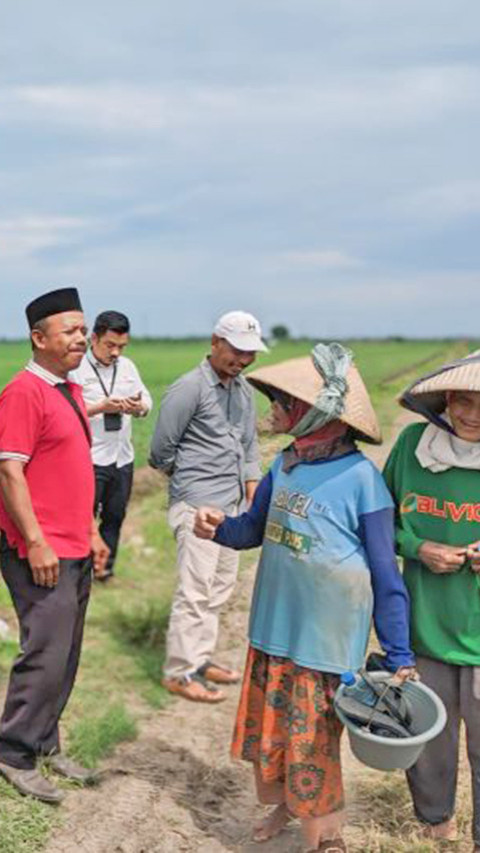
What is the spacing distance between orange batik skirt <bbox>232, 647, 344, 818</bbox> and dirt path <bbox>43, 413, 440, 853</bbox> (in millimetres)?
400

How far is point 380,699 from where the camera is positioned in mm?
3291

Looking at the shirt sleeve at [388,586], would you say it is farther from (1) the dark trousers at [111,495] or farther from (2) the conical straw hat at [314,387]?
(1) the dark trousers at [111,495]

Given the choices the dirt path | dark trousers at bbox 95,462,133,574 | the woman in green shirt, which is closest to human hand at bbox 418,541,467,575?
the woman in green shirt

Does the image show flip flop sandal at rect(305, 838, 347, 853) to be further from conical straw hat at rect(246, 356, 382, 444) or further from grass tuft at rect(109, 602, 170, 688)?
grass tuft at rect(109, 602, 170, 688)

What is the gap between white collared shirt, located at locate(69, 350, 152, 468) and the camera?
632cm

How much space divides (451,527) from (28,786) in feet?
6.28

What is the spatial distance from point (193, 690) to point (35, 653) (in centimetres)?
177

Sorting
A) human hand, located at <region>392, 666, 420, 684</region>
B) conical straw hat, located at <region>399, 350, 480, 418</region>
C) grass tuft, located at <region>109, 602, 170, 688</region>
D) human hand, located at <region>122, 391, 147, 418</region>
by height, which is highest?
conical straw hat, located at <region>399, 350, 480, 418</region>

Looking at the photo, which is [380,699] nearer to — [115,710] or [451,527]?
[451,527]

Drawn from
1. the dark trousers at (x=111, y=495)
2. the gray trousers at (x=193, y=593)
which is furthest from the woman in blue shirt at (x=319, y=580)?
the dark trousers at (x=111, y=495)

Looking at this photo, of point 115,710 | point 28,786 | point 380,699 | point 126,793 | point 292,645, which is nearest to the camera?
point 380,699

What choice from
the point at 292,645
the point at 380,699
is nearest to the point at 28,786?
the point at 292,645

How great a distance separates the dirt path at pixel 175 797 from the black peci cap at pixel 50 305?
189 centimetres

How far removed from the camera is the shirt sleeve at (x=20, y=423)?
3799mm
